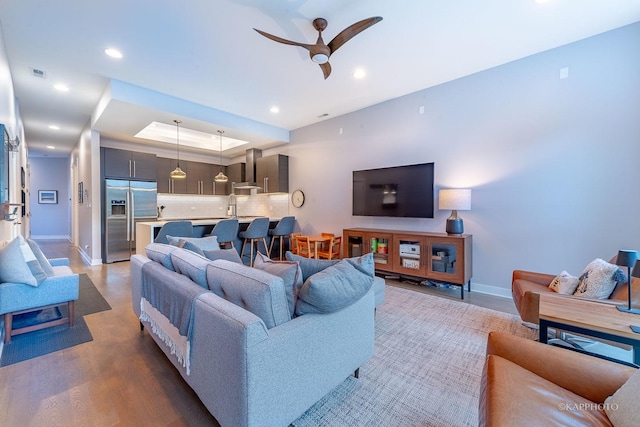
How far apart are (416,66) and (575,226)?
264cm

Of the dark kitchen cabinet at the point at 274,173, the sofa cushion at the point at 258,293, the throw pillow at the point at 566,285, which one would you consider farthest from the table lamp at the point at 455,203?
the dark kitchen cabinet at the point at 274,173

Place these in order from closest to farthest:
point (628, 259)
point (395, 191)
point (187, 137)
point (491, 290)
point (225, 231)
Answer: point (628, 259) < point (491, 290) < point (395, 191) < point (225, 231) < point (187, 137)

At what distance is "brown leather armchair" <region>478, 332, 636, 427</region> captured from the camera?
915 mm

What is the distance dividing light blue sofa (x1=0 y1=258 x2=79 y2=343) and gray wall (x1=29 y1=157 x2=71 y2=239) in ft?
29.7

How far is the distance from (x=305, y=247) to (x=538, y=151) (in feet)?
12.0

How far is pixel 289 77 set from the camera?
11.8 ft

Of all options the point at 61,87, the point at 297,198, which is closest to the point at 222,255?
the point at 297,198

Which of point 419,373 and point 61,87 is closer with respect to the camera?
point 419,373

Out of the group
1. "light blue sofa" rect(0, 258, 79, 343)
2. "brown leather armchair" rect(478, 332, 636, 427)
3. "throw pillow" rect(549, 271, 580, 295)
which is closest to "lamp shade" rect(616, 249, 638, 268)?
"throw pillow" rect(549, 271, 580, 295)

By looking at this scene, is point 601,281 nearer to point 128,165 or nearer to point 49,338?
point 49,338

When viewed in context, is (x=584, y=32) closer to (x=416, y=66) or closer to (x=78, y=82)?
(x=416, y=66)

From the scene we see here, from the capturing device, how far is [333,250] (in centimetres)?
507

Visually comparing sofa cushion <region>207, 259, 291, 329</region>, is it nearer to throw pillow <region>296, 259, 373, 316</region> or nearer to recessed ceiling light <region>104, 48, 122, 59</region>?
throw pillow <region>296, 259, 373, 316</region>

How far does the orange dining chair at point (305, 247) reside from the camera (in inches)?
184
